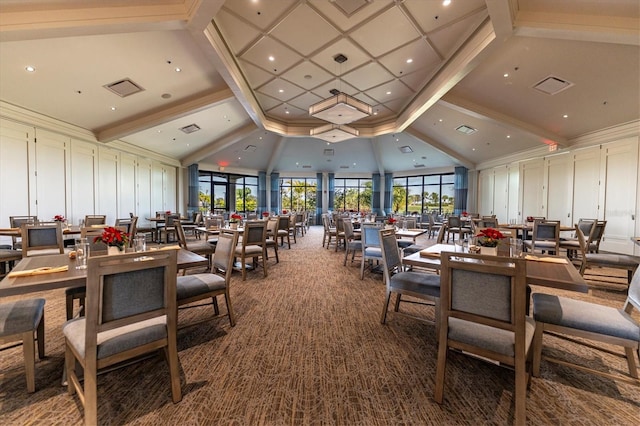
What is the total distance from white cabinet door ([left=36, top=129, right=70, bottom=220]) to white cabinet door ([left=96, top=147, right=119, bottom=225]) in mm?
1097

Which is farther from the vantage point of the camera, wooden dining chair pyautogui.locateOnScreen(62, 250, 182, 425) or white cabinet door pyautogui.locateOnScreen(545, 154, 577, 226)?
white cabinet door pyautogui.locateOnScreen(545, 154, 577, 226)

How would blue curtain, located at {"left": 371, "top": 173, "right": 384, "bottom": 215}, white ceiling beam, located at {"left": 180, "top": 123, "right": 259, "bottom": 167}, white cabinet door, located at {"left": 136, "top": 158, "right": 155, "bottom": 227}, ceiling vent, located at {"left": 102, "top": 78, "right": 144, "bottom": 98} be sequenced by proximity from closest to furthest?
ceiling vent, located at {"left": 102, "top": 78, "right": 144, "bottom": 98} → white cabinet door, located at {"left": 136, "top": 158, "right": 155, "bottom": 227} → white ceiling beam, located at {"left": 180, "top": 123, "right": 259, "bottom": 167} → blue curtain, located at {"left": 371, "top": 173, "right": 384, "bottom": 215}

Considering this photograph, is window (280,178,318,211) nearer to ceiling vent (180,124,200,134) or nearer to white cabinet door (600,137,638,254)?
ceiling vent (180,124,200,134)

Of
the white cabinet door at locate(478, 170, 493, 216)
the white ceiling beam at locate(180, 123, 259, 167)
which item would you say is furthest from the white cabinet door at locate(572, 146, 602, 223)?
the white ceiling beam at locate(180, 123, 259, 167)

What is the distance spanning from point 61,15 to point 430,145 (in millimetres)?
10585

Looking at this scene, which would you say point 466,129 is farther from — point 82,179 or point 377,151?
point 82,179

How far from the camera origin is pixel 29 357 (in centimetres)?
169

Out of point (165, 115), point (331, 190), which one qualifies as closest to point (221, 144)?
point (165, 115)

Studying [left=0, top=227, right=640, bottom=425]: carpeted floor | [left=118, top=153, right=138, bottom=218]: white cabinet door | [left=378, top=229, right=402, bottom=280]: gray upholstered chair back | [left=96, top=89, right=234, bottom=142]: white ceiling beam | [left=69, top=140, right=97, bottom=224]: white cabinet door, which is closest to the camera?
[left=0, top=227, right=640, bottom=425]: carpeted floor

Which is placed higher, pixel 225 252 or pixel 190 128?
pixel 190 128

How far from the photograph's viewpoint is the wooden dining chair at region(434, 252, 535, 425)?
55.7 inches

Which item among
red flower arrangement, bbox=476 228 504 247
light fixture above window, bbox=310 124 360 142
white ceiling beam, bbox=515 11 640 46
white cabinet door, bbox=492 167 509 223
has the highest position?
white ceiling beam, bbox=515 11 640 46

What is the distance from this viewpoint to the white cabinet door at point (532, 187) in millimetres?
8883

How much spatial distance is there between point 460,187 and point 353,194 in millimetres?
6045
